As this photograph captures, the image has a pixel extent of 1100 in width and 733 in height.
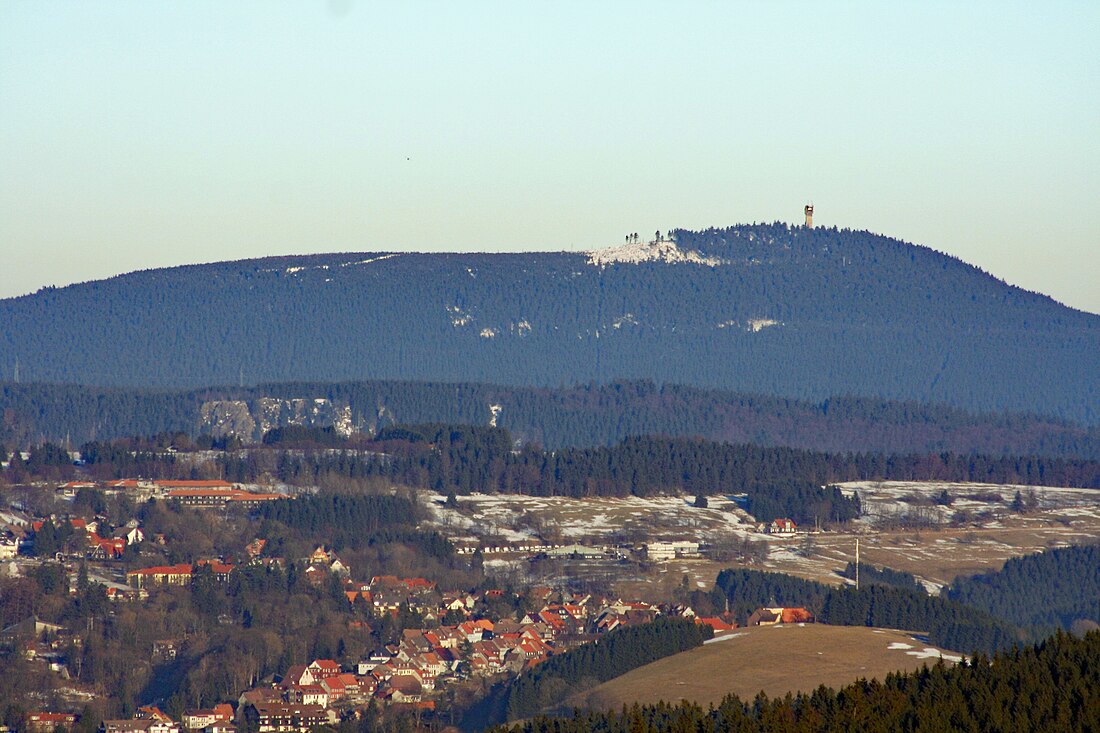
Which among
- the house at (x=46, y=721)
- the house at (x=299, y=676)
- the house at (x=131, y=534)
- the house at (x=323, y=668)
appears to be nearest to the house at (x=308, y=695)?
the house at (x=299, y=676)

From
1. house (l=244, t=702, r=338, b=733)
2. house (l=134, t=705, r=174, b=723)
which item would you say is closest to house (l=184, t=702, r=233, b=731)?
house (l=134, t=705, r=174, b=723)

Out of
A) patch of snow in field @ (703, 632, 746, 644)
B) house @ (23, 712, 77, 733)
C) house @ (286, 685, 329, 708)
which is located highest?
patch of snow in field @ (703, 632, 746, 644)

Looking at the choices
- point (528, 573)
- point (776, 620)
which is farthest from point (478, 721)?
point (528, 573)

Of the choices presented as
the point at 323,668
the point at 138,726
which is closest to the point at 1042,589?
the point at 323,668

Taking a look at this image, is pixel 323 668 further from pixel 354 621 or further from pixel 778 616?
pixel 778 616

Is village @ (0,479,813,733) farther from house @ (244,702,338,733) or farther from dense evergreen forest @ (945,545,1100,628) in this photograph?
dense evergreen forest @ (945,545,1100,628)

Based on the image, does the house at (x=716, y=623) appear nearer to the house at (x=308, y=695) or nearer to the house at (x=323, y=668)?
the house at (x=323, y=668)
